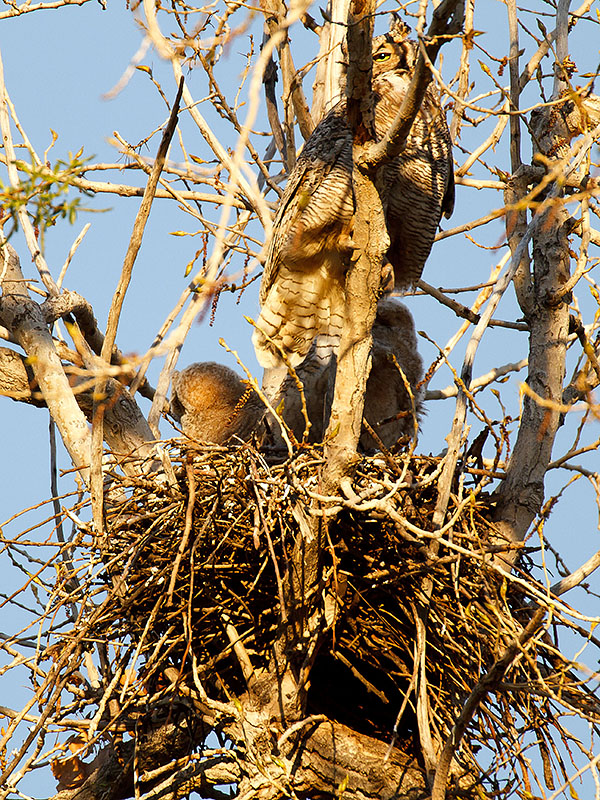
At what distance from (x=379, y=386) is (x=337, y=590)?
1891mm

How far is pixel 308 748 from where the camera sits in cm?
336

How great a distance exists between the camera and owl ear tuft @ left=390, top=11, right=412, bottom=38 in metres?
4.82

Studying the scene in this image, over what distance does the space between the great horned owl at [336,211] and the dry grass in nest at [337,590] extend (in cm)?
85

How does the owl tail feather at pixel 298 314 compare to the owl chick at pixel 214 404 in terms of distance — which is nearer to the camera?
the owl tail feather at pixel 298 314

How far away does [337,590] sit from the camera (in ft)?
10.9

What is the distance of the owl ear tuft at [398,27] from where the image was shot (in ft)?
15.8

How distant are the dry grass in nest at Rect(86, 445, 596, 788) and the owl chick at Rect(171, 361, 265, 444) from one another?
1747 mm

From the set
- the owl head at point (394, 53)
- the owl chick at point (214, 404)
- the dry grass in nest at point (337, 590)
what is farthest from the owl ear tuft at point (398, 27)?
the dry grass in nest at point (337, 590)

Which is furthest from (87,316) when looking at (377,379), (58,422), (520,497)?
(520,497)

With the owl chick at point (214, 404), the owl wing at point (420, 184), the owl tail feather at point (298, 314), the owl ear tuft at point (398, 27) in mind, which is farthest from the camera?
the owl chick at point (214, 404)

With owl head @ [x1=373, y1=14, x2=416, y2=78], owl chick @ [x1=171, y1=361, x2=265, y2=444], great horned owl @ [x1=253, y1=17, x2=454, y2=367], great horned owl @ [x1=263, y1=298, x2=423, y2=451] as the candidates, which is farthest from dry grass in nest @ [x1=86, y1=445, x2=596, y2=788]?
owl head @ [x1=373, y1=14, x2=416, y2=78]

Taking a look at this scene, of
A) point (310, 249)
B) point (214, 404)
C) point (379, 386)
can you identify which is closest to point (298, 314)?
point (310, 249)

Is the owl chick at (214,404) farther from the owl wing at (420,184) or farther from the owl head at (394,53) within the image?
the owl head at (394,53)

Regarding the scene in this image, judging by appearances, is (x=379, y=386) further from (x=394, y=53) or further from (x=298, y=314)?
(x=394, y=53)
